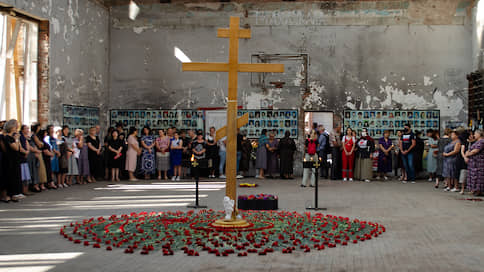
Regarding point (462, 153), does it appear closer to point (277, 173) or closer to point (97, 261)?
point (277, 173)

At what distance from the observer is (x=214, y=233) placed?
→ 26.7 feet

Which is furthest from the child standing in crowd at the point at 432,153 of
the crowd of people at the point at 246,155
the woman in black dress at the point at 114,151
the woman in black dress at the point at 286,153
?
the woman in black dress at the point at 114,151

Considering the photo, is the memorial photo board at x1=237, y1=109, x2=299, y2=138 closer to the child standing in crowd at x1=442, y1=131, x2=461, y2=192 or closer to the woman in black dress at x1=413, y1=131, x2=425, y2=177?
the woman in black dress at x1=413, y1=131, x2=425, y2=177

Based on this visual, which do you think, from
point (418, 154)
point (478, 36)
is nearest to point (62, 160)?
point (418, 154)

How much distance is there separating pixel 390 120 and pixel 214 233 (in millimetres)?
13540

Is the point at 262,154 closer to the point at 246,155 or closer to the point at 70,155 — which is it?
the point at 246,155

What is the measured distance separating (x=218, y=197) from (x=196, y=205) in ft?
6.32

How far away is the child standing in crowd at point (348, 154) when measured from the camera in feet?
61.6

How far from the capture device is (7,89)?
16.0m

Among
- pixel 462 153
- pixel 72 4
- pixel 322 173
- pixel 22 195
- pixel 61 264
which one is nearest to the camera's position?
pixel 61 264

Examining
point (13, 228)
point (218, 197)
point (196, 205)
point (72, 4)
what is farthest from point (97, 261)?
point (72, 4)

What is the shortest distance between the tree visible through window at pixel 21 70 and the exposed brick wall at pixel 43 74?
0.46 ft

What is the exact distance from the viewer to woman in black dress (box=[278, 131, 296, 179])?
63.4 feet

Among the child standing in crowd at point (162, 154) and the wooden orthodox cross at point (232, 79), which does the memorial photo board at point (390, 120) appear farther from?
the wooden orthodox cross at point (232, 79)
